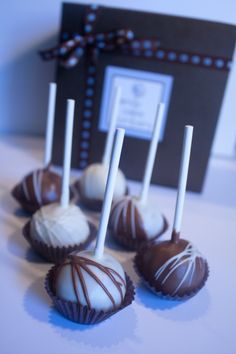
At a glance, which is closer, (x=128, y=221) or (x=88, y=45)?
(x=128, y=221)

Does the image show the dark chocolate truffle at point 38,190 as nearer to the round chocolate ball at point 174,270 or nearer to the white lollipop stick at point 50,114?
the white lollipop stick at point 50,114

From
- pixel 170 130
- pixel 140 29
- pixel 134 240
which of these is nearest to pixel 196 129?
pixel 170 130

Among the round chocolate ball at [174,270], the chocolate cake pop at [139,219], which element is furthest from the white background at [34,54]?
the round chocolate ball at [174,270]

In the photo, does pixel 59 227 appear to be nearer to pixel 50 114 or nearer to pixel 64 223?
pixel 64 223

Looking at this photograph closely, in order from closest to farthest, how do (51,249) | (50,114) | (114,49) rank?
(51,249) → (50,114) → (114,49)

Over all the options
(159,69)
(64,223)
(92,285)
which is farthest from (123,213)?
(159,69)

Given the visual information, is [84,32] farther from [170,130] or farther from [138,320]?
[138,320]

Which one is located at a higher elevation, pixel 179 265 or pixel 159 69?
pixel 159 69
